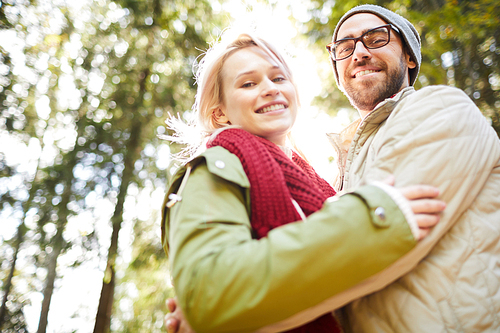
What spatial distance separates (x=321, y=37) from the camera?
25.3ft

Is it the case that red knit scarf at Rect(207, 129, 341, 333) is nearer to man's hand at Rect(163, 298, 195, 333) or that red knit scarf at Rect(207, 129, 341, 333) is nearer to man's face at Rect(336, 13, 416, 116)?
man's hand at Rect(163, 298, 195, 333)

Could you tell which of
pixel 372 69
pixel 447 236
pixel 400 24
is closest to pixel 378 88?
pixel 372 69

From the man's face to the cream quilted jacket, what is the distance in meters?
1.08

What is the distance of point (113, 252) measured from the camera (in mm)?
7988

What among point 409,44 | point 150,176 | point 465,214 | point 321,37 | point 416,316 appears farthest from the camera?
point 150,176

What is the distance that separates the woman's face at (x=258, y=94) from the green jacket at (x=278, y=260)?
0.89 metres

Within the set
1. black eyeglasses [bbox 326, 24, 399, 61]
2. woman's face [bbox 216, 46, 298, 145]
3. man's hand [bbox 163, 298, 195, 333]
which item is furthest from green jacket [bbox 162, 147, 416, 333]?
black eyeglasses [bbox 326, 24, 399, 61]

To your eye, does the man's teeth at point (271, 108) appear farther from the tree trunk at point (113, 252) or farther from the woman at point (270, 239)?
the tree trunk at point (113, 252)

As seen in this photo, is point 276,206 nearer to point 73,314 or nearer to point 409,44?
point 409,44

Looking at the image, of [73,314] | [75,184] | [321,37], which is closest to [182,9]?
[321,37]

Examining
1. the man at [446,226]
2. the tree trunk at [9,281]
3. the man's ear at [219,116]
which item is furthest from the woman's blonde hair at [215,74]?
the tree trunk at [9,281]

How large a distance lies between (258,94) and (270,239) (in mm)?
1120

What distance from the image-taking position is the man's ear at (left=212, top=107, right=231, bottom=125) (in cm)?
235

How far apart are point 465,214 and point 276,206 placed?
83 centimetres
